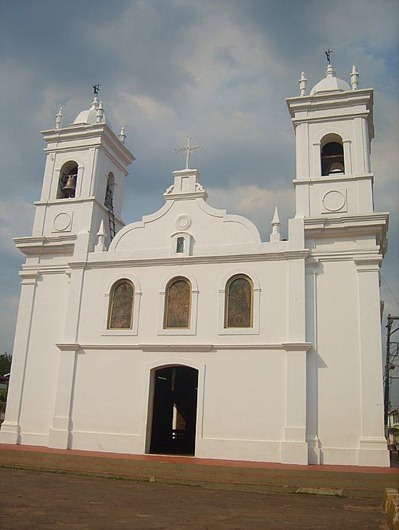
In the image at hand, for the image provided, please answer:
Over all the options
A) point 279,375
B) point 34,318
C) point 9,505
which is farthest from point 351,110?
point 9,505

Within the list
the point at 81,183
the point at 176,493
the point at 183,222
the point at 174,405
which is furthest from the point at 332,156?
the point at 176,493

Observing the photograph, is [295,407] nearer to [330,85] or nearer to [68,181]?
[330,85]

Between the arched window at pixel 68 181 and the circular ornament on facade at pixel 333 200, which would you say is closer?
the circular ornament on facade at pixel 333 200

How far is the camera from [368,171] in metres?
16.2

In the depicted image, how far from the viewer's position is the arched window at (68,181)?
19.4 m

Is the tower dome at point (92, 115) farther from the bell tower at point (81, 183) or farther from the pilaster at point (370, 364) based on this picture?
the pilaster at point (370, 364)

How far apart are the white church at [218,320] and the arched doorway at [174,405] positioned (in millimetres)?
53

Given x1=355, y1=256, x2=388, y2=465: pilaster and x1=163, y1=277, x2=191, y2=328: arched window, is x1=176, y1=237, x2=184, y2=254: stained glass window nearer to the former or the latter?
x1=163, y1=277, x2=191, y2=328: arched window

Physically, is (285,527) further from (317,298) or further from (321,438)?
(317,298)

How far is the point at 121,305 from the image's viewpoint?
1680cm

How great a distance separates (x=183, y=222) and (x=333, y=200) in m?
4.62

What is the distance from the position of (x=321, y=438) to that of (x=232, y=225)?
6630mm

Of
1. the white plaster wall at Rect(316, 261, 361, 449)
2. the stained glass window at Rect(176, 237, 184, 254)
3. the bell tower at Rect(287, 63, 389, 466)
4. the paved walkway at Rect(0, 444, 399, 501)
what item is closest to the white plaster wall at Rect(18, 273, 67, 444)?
the paved walkway at Rect(0, 444, 399, 501)

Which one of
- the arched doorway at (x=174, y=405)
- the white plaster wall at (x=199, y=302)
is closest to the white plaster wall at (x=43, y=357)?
the white plaster wall at (x=199, y=302)
